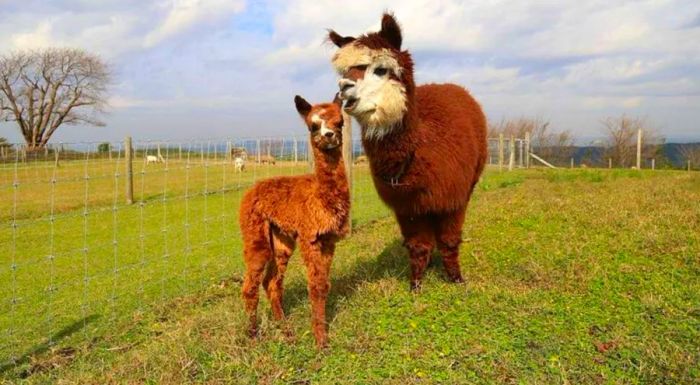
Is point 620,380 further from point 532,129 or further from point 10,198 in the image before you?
point 532,129

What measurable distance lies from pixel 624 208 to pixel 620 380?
A: 228 inches

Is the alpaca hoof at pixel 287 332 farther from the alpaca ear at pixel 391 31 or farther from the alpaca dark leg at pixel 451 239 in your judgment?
the alpaca ear at pixel 391 31

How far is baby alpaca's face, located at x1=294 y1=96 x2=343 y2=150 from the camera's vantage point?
3799 millimetres

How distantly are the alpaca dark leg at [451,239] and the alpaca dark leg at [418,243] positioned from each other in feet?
0.44

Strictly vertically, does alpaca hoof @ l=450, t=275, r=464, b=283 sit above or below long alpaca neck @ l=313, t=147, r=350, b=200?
below

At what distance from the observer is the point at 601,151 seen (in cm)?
3388

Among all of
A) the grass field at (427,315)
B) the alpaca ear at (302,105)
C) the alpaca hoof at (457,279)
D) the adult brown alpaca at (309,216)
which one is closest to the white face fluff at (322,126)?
the adult brown alpaca at (309,216)

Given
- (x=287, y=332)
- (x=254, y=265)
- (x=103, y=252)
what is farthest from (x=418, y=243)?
(x=103, y=252)

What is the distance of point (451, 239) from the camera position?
17.0 ft

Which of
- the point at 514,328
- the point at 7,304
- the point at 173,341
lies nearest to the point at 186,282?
the point at 7,304

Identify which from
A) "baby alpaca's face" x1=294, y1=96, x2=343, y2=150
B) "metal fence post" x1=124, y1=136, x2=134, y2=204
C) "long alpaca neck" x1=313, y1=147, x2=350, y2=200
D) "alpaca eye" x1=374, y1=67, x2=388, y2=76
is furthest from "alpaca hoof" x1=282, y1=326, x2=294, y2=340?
"metal fence post" x1=124, y1=136, x2=134, y2=204

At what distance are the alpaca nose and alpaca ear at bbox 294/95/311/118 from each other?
0.28 m

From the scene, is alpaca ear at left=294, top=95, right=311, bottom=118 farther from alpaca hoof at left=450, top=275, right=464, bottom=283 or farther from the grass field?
alpaca hoof at left=450, top=275, right=464, bottom=283

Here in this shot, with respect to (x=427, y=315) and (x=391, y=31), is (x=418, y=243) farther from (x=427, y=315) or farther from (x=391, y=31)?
(x=391, y=31)
